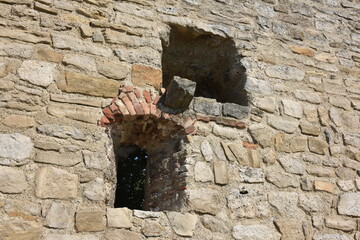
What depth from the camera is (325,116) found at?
3760 millimetres

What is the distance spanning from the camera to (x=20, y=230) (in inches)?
101

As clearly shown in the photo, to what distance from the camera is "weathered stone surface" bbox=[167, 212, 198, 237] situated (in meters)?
2.87

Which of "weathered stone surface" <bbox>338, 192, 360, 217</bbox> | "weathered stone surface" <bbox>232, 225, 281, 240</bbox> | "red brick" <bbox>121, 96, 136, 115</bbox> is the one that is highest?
"red brick" <bbox>121, 96, 136, 115</bbox>

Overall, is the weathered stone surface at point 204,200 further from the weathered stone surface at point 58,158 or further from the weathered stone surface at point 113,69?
the weathered stone surface at point 113,69

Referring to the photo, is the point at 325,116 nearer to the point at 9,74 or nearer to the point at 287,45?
the point at 287,45

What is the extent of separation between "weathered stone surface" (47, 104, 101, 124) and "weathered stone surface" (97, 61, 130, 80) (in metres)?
0.33

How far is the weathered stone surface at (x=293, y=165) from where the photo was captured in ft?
11.2

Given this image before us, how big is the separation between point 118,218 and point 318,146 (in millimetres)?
1827

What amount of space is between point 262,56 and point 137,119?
1333 mm

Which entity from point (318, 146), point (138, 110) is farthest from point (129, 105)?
point (318, 146)

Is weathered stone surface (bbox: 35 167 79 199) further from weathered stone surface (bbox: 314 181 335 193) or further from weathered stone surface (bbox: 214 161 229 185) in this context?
weathered stone surface (bbox: 314 181 335 193)

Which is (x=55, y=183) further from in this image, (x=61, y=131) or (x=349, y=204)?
(x=349, y=204)

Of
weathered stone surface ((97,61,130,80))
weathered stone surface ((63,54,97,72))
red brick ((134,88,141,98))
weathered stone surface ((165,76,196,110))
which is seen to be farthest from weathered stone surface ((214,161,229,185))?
weathered stone surface ((63,54,97,72))

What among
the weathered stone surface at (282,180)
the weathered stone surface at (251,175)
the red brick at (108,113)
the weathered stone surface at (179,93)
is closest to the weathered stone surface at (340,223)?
the weathered stone surface at (282,180)
